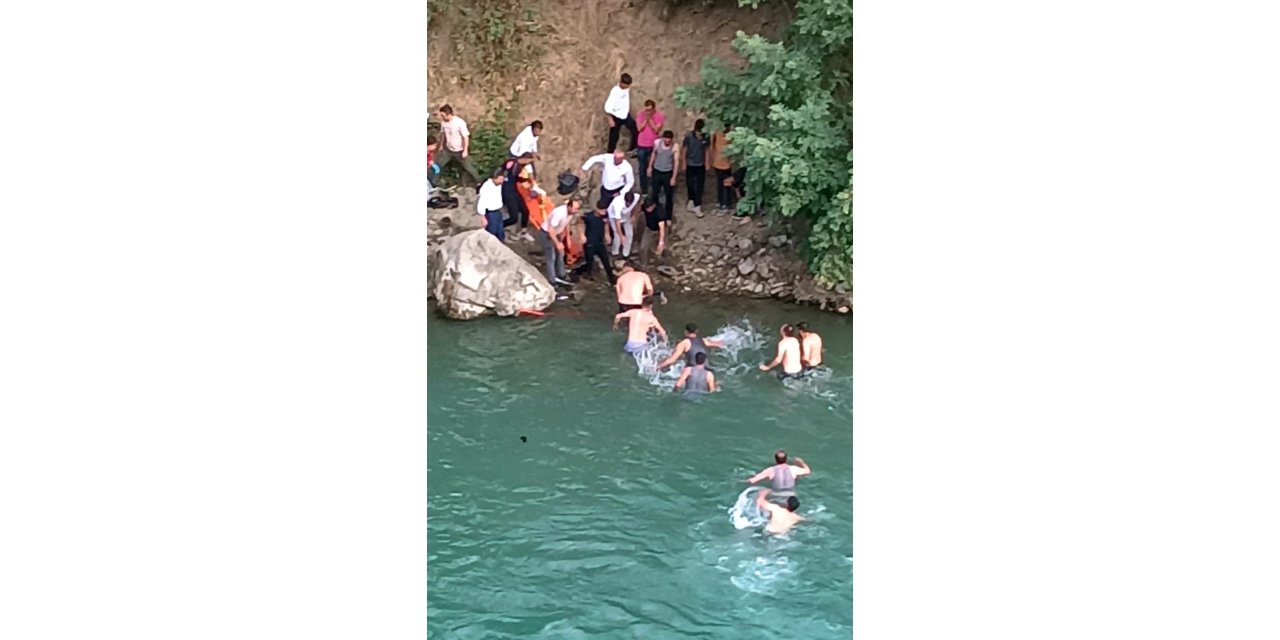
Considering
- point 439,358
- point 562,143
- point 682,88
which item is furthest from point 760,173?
point 439,358

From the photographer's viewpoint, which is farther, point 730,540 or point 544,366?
point 544,366

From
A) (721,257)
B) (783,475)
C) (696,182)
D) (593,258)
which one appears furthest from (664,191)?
(783,475)

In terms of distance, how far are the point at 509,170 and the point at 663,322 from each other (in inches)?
83.8

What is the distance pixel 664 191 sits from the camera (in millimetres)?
12812

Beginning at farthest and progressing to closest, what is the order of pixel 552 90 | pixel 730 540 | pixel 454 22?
pixel 552 90 → pixel 454 22 → pixel 730 540

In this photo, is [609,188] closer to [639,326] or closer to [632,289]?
[632,289]

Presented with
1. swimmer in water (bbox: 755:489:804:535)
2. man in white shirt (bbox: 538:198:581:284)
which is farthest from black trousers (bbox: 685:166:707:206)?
swimmer in water (bbox: 755:489:804:535)

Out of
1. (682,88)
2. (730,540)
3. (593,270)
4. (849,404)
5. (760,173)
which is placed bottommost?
(730,540)

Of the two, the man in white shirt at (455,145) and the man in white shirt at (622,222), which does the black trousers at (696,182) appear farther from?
the man in white shirt at (455,145)

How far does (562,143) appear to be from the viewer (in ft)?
41.5

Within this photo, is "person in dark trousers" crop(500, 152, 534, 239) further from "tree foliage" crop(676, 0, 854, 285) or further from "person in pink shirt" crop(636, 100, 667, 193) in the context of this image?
"tree foliage" crop(676, 0, 854, 285)

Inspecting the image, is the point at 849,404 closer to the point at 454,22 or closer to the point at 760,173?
the point at 760,173

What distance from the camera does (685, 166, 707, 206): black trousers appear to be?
501 inches

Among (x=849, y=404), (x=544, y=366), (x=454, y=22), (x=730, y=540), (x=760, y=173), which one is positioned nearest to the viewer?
(x=730, y=540)
